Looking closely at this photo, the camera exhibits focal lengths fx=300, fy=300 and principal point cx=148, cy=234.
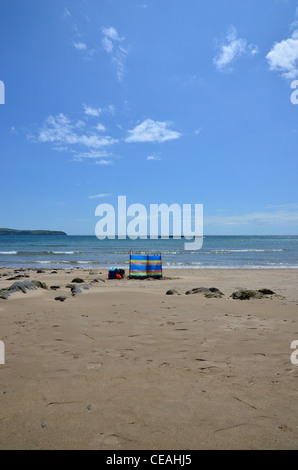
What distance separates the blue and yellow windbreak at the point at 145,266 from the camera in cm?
1803

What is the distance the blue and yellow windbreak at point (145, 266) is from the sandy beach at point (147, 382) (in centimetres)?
1035

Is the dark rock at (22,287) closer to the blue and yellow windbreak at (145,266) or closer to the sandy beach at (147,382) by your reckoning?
the sandy beach at (147,382)

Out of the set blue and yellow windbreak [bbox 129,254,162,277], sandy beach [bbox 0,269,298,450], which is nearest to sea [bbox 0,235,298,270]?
blue and yellow windbreak [bbox 129,254,162,277]

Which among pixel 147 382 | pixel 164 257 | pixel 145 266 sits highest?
pixel 145 266

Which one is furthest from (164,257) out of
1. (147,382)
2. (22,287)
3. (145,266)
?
(147,382)

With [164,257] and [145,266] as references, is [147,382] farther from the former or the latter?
[164,257]

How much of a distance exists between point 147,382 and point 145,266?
14212mm

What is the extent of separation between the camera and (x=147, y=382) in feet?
12.9

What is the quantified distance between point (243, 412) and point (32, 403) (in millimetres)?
2337

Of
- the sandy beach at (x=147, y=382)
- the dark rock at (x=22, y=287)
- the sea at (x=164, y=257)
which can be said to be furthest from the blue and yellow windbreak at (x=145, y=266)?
the sandy beach at (x=147, y=382)

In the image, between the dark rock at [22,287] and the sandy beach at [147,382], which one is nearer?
the sandy beach at [147,382]

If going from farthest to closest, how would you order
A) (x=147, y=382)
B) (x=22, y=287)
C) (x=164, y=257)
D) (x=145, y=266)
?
(x=164, y=257), (x=145, y=266), (x=22, y=287), (x=147, y=382)

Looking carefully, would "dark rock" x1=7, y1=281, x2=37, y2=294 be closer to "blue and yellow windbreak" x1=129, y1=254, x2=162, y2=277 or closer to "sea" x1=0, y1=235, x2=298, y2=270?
"blue and yellow windbreak" x1=129, y1=254, x2=162, y2=277

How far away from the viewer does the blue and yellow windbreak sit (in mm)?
18031
